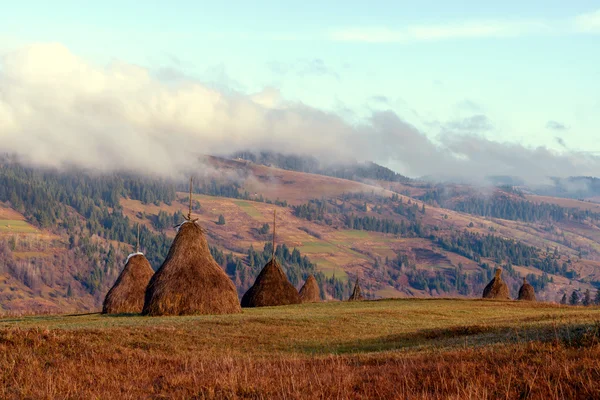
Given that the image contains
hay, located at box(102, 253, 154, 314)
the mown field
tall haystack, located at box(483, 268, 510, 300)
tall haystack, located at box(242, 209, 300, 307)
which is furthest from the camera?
tall haystack, located at box(483, 268, 510, 300)

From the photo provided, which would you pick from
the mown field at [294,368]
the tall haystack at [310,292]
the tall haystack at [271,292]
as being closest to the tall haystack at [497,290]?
the tall haystack at [310,292]

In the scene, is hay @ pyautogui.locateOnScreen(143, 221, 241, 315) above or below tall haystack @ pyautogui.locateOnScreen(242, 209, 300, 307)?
above

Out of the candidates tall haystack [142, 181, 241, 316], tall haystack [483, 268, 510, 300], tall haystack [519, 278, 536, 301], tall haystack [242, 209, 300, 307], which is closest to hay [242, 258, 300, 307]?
tall haystack [242, 209, 300, 307]

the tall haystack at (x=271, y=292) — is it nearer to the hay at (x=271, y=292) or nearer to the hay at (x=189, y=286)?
the hay at (x=271, y=292)

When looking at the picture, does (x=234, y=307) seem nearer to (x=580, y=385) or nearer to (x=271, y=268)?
(x=271, y=268)

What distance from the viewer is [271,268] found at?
2707 inches

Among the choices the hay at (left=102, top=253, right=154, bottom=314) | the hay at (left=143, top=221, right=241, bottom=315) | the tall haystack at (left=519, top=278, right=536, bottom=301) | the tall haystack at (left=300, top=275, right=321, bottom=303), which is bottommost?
the tall haystack at (left=300, top=275, right=321, bottom=303)

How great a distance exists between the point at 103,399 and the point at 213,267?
3473cm

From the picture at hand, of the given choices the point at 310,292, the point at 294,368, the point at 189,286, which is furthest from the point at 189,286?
the point at 310,292

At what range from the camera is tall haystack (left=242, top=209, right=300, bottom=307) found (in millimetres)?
66250

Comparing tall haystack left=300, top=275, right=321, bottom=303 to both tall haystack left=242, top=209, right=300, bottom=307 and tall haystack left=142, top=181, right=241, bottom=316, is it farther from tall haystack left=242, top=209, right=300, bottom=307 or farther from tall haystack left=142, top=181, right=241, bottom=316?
tall haystack left=142, top=181, right=241, bottom=316

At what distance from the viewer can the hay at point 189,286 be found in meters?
47.7

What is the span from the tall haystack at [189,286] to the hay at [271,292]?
50.5 feet

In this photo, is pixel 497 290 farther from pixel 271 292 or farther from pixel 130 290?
pixel 130 290
